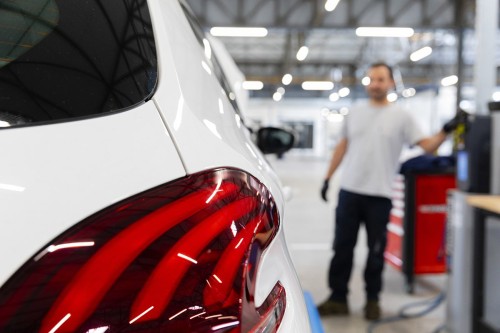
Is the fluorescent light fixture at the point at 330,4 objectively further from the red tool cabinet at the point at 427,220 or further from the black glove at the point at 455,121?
the black glove at the point at 455,121

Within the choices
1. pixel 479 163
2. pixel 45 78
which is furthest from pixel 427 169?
pixel 45 78

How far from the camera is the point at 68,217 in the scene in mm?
546

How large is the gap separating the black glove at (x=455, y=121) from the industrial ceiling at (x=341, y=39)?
8606mm

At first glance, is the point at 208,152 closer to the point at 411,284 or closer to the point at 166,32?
the point at 166,32

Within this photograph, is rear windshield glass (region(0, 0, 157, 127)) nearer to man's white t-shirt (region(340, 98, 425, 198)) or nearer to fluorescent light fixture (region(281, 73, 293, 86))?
man's white t-shirt (region(340, 98, 425, 198))

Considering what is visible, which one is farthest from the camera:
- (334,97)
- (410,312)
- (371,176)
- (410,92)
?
(334,97)

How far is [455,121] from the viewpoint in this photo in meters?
2.90

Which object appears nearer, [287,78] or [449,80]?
[449,80]

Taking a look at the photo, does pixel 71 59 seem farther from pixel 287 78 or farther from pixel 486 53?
pixel 287 78

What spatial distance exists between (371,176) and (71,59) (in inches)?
103

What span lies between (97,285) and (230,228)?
185mm

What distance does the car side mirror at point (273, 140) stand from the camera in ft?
7.20

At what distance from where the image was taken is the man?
3074 mm

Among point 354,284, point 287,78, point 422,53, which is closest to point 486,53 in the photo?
point 354,284
